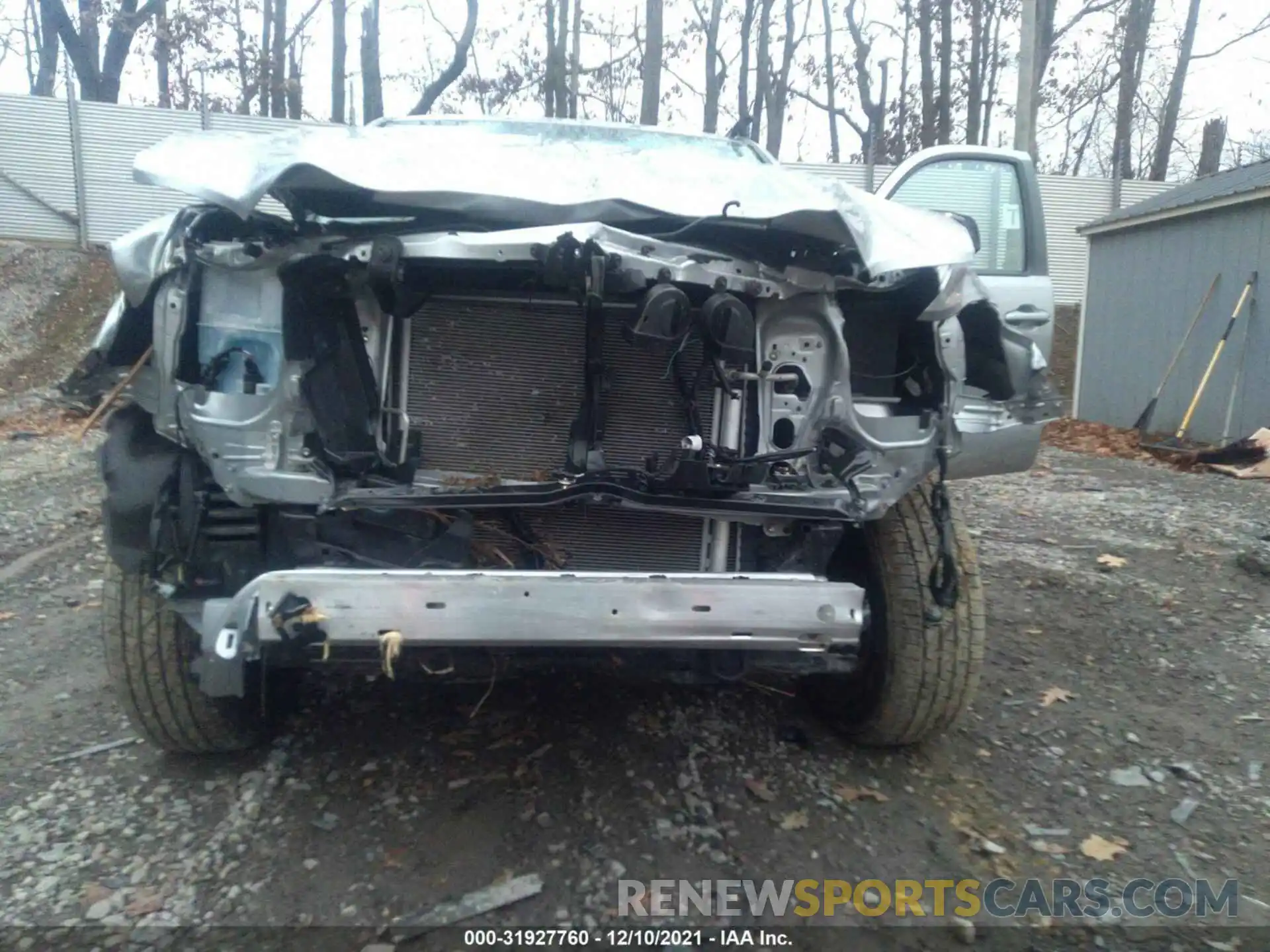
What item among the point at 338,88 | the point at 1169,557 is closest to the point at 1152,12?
the point at 338,88

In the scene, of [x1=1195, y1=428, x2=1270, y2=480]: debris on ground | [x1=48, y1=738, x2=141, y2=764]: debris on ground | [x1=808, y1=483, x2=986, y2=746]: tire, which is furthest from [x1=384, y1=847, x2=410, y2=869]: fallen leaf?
[x1=1195, y1=428, x2=1270, y2=480]: debris on ground

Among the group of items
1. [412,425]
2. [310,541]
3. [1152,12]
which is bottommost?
[310,541]

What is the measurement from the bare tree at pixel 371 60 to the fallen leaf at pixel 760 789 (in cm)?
2111

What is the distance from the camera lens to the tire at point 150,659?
288 cm

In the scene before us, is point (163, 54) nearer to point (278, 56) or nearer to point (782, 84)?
point (278, 56)

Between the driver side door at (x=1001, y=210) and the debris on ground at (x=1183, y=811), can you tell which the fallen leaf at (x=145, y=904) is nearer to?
the debris on ground at (x=1183, y=811)

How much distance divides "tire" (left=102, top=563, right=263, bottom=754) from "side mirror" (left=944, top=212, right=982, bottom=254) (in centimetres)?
244

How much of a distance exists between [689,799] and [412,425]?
129 cm

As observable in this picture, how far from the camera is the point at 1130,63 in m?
24.9

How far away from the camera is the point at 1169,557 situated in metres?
5.77

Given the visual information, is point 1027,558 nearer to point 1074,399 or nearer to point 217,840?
point 217,840

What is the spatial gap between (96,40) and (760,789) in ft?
74.7

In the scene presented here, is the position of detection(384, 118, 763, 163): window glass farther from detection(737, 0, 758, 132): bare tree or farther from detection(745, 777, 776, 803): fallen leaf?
detection(737, 0, 758, 132): bare tree

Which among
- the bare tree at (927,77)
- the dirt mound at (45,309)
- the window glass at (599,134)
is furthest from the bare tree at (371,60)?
the window glass at (599,134)
